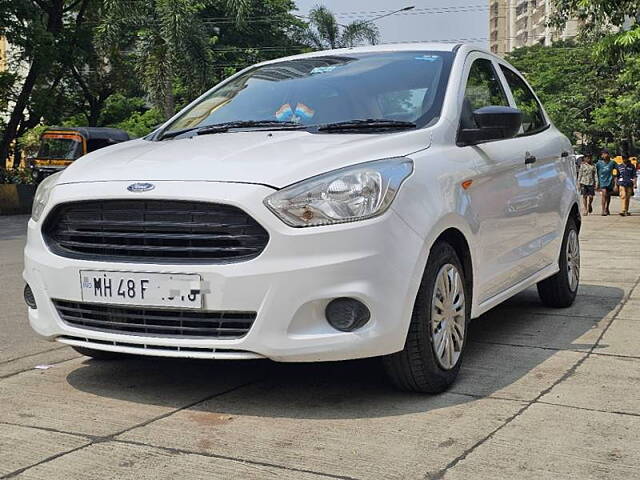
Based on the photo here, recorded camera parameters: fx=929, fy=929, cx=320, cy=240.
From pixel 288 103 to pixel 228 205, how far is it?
143cm

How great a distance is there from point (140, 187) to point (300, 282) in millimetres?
830

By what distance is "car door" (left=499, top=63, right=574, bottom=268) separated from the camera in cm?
588

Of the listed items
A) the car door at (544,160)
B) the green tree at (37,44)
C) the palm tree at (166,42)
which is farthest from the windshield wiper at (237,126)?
the palm tree at (166,42)

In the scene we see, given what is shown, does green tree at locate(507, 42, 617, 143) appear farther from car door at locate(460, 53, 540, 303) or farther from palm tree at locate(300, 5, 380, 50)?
car door at locate(460, 53, 540, 303)

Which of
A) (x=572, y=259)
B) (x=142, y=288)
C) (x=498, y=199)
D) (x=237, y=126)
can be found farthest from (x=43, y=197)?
(x=572, y=259)

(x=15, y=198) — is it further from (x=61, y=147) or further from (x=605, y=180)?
(x=605, y=180)

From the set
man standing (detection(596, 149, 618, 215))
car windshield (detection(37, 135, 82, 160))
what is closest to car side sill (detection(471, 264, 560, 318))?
man standing (detection(596, 149, 618, 215))

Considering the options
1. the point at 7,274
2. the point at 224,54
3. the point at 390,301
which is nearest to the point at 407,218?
the point at 390,301

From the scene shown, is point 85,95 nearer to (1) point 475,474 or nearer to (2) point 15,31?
(2) point 15,31

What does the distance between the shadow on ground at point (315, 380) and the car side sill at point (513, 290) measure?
11.7 inches

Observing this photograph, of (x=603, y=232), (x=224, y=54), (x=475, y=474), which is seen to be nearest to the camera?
(x=475, y=474)

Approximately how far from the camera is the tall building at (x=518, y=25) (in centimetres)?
11281

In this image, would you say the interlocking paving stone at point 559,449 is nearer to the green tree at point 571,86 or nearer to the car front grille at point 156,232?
the car front grille at point 156,232

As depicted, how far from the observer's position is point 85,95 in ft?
119
